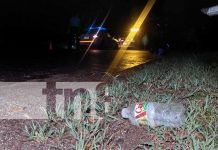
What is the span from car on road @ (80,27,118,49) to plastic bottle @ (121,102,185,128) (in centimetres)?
1643

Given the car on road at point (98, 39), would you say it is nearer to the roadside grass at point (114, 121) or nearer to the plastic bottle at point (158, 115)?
the roadside grass at point (114, 121)

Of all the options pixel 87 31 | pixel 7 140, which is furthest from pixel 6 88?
pixel 87 31

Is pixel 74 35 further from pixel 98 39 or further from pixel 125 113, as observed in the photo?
pixel 125 113

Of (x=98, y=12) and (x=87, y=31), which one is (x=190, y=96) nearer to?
(x=87, y=31)

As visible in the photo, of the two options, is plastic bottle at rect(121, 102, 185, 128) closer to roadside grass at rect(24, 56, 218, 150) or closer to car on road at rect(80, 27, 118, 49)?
roadside grass at rect(24, 56, 218, 150)

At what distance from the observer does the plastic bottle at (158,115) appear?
367 cm

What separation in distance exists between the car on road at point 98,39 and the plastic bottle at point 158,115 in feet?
53.9

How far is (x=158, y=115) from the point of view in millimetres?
3756

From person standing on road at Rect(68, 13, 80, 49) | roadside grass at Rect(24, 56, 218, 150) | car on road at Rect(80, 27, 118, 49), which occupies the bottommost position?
roadside grass at Rect(24, 56, 218, 150)

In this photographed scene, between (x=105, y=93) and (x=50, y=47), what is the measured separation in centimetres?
1199

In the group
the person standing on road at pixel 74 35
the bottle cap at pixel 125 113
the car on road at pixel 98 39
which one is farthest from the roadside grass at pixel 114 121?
the car on road at pixel 98 39

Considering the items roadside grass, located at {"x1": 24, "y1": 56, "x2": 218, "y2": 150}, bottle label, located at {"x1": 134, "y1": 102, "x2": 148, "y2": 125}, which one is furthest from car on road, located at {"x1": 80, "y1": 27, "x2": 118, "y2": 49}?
bottle label, located at {"x1": 134, "y1": 102, "x2": 148, "y2": 125}

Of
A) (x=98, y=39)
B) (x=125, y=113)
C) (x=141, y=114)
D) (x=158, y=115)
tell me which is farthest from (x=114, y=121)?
(x=98, y=39)

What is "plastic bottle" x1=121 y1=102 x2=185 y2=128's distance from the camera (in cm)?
367
